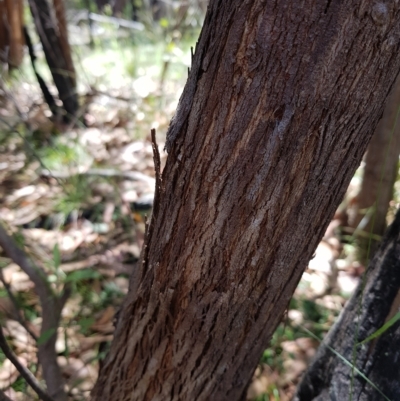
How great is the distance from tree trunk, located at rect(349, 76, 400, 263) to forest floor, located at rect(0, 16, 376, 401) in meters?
0.14

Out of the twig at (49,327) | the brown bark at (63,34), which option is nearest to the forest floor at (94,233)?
the twig at (49,327)

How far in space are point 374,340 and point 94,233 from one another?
5.41 feet

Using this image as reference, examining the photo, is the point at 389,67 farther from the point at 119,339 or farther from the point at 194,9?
the point at 194,9

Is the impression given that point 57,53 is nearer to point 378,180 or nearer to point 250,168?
point 378,180

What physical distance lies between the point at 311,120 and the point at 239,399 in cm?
82

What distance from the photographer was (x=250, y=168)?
2.21 ft

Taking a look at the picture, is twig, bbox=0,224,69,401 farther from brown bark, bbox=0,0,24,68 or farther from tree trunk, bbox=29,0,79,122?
brown bark, bbox=0,0,24,68

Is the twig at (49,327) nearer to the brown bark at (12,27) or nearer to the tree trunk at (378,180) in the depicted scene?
the tree trunk at (378,180)

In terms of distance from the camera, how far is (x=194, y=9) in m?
3.93

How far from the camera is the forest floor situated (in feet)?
5.16

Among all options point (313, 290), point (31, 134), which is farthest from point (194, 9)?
point (313, 290)

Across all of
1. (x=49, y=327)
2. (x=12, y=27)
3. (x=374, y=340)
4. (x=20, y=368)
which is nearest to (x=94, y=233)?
(x=49, y=327)

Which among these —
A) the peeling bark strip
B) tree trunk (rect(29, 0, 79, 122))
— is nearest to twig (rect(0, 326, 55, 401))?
the peeling bark strip

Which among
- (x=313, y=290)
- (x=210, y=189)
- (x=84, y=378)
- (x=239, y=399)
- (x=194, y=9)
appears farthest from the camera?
(x=194, y=9)
